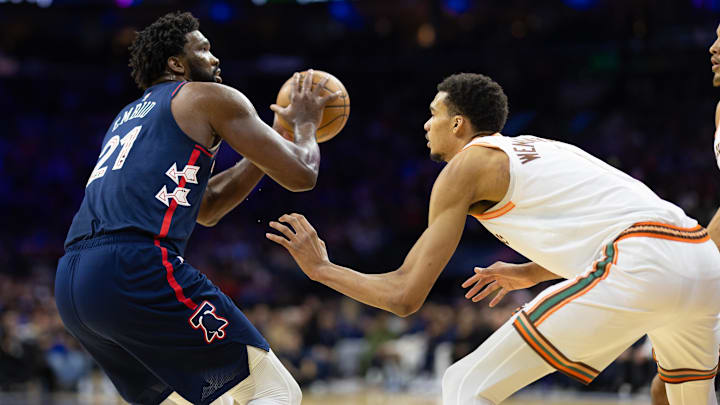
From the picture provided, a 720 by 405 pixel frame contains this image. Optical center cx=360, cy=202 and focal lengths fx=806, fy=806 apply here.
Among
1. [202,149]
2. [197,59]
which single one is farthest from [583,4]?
[202,149]

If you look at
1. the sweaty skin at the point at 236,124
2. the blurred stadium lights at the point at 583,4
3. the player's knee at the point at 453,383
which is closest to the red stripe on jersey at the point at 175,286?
the sweaty skin at the point at 236,124

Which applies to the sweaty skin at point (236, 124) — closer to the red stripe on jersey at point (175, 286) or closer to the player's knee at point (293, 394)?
the red stripe on jersey at point (175, 286)

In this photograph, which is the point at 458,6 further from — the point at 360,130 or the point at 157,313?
the point at 157,313

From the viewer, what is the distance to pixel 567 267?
3227mm

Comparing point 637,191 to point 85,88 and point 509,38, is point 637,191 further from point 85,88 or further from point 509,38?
point 85,88

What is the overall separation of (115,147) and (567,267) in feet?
6.58

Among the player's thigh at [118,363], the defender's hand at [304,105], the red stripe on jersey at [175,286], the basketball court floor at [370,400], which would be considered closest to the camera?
the red stripe on jersey at [175,286]

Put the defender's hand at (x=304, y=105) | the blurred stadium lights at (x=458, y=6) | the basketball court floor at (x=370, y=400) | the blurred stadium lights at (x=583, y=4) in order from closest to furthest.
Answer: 1. the defender's hand at (x=304, y=105)
2. the basketball court floor at (x=370, y=400)
3. the blurred stadium lights at (x=583, y=4)
4. the blurred stadium lights at (x=458, y=6)

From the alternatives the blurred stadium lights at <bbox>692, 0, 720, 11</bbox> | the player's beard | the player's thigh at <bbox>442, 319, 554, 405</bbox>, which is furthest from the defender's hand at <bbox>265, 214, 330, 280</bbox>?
the blurred stadium lights at <bbox>692, 0, 720, 11</bbox>

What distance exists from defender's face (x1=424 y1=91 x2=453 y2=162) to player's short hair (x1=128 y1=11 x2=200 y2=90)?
125cm

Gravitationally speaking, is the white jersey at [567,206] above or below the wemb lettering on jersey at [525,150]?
below

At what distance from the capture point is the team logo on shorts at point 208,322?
3.33 metres

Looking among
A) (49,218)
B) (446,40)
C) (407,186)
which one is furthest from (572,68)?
(49,218)

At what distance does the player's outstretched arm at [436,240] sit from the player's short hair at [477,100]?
399mm
